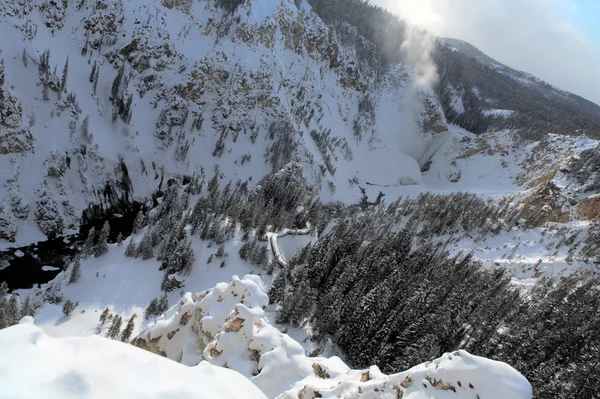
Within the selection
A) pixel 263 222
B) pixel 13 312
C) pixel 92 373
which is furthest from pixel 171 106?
pixel 92 373

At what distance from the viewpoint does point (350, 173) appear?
143750 millimetres

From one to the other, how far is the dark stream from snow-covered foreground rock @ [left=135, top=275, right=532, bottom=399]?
40.6 meters

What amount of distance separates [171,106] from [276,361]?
102 m

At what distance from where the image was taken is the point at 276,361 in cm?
2625

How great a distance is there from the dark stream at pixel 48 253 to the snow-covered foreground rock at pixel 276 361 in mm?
40562

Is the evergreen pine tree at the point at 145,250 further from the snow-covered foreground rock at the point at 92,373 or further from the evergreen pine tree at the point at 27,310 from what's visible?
the snow-covered foreground rock at the point at 92,373

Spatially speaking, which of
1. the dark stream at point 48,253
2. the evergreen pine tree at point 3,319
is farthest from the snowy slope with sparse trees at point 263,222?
the evergreen pine tree at point 3,319

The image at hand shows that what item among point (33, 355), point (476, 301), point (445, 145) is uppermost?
point (445, 145)

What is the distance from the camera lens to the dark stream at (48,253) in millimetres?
58719

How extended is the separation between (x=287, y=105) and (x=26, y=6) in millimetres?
81768

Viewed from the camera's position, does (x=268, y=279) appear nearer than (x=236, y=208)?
Yes

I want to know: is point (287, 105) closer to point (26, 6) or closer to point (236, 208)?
point (236, 208)

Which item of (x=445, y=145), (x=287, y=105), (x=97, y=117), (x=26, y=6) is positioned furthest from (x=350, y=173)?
(x=26, y=6)

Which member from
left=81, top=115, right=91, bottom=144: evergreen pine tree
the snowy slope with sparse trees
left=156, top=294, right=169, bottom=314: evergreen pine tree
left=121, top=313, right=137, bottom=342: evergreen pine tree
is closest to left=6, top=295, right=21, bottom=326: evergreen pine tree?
the snowy slope with sparse trees
